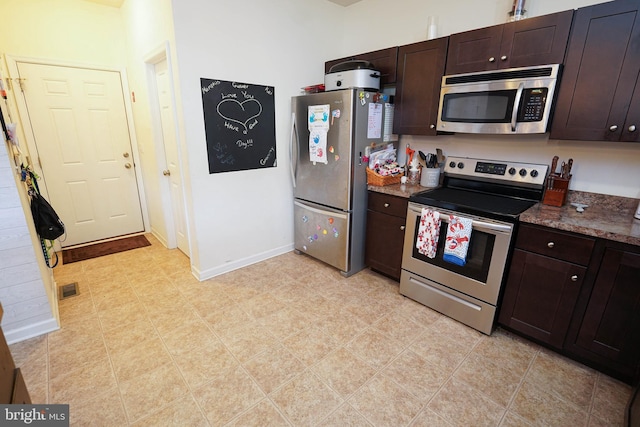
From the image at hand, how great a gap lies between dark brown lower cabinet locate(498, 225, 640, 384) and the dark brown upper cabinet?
1.11 metres

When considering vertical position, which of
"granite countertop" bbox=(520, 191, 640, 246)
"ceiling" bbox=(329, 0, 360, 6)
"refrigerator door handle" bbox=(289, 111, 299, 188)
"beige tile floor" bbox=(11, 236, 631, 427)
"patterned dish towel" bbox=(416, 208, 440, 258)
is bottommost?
"beige tile floor" bbox=(11, 236, 631, 427)

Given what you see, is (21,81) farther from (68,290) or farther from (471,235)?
(471,235)

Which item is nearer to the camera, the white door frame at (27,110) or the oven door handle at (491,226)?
the oven door handle at (491,226)

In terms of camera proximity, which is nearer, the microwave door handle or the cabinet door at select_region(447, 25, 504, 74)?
the microwave door handle

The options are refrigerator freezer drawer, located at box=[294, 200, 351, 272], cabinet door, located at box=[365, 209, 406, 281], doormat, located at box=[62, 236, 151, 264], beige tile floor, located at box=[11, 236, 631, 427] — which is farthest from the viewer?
doormat, located at box=[62, 236, 151, 264]

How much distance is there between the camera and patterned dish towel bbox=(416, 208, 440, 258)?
2.17 metres

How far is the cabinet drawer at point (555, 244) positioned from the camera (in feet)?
5.44

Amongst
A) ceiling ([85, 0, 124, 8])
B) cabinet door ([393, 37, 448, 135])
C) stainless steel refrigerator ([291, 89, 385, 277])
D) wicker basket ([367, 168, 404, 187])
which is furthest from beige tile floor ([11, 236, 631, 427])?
ceiling ([85, 0, 124, 8])

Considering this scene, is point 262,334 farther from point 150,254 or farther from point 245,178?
point 150,254

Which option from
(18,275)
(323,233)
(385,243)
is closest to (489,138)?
(385,243)

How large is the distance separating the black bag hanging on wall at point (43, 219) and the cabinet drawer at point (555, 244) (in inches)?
132

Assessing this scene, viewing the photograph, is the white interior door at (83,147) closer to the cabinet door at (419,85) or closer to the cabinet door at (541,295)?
the cabinet door at (419,85)

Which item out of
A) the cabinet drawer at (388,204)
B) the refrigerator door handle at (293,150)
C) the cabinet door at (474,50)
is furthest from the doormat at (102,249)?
the cabinet door at (474,50)

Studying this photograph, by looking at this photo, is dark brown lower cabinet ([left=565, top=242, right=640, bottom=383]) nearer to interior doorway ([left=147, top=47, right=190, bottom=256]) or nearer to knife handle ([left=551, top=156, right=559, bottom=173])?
knife handle ([left=551, top=156, right=559, bottom=173])
